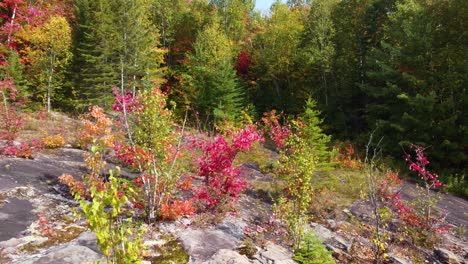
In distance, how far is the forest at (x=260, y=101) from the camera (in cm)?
873

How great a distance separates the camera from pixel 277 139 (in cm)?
1171

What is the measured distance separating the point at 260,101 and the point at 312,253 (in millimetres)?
24555

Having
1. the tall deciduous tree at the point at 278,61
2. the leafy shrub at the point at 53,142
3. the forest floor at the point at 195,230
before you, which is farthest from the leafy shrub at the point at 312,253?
the tall deciduous tree at the point at 278,61

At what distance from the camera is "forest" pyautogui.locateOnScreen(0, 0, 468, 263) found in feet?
28.6

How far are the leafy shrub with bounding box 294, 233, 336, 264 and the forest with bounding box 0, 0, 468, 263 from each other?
6 centimetres

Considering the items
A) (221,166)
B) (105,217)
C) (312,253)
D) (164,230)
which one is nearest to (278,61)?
(221,166)

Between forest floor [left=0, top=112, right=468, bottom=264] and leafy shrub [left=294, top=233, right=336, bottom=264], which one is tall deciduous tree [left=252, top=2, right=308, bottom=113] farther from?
leafy shrub [left=294, top=233, right=336, bottom=264]

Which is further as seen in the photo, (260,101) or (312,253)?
(260,101)

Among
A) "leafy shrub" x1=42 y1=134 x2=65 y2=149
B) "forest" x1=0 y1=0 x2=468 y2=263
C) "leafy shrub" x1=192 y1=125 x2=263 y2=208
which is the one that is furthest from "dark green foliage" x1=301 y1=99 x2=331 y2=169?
"leafy shrub" x1=42 y1=134 x2=65 y2=149

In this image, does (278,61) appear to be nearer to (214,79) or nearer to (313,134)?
(214,79)

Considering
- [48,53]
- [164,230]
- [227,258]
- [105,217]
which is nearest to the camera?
[105,217]

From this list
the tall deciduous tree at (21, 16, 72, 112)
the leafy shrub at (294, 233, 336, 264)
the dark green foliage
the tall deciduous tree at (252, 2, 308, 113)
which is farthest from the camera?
the tall deciduous tree at (252, 2, 308, 113)

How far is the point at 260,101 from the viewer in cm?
3086

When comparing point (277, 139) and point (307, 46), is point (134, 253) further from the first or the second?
point (307, 46)
